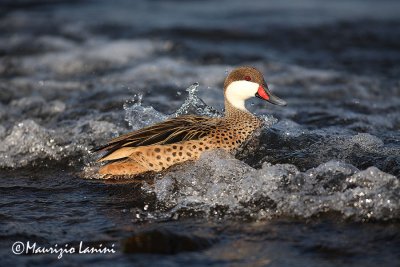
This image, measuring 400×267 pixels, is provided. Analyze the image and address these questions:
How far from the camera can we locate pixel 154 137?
613cm

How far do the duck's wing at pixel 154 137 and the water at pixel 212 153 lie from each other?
0.86ft

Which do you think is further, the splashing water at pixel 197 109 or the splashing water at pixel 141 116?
the splashing water at pixel 197 109

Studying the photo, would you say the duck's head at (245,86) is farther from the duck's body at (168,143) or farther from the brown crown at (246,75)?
the duck's body at (168,143)

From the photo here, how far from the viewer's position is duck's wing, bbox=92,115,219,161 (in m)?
6.06

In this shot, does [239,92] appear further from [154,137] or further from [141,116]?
[141,116]

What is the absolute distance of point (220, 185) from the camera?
17.9 ft

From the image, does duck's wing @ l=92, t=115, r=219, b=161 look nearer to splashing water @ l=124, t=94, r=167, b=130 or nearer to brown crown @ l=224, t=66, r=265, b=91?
brown crown @ l=224, t=66, r=265, b=91

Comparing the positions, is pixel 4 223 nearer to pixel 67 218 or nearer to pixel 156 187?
pixel 67 218

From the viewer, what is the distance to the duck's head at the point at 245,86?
6.59 m

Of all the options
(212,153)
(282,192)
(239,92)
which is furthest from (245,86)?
(282,192)

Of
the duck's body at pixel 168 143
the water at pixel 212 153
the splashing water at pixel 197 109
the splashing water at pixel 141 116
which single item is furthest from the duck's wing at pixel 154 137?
the splashing water at pixel 197 109

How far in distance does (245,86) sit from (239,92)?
0.09 metres

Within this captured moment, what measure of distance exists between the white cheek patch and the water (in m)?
0.43

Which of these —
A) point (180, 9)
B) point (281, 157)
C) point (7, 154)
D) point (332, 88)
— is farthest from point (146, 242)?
point (180, 9)
